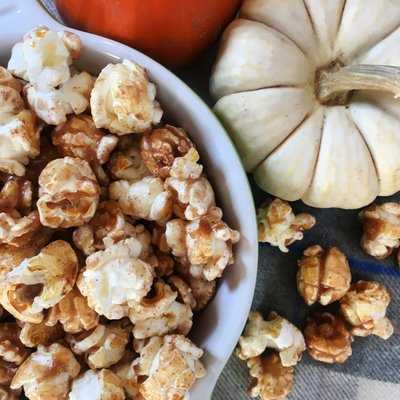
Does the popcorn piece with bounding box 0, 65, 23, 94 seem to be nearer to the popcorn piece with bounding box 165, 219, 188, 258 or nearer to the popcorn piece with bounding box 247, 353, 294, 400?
the popcorn piece with bounding box 165, 219, 188, 258

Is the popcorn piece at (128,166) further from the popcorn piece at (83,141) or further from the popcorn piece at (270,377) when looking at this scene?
the popcorn piece at (270,377)

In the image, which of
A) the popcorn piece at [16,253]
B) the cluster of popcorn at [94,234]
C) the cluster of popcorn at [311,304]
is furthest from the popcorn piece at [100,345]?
the cluster of popcorn at [311,304]

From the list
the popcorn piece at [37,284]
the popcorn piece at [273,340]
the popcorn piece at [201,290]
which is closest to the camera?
the popcorn piece at [37,284]

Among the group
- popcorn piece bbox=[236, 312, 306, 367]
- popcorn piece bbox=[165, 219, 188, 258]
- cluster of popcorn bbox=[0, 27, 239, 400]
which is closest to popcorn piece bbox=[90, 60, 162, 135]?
cluster of popcorn bbox=[0, 27, 239, 400]

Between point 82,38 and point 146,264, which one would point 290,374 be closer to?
point 146,264

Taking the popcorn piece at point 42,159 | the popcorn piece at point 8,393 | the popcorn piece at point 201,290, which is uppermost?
the popcorn piece at point 42,159

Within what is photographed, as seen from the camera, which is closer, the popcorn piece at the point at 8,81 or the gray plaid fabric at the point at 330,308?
the popcorn piece at the point at 8,81
